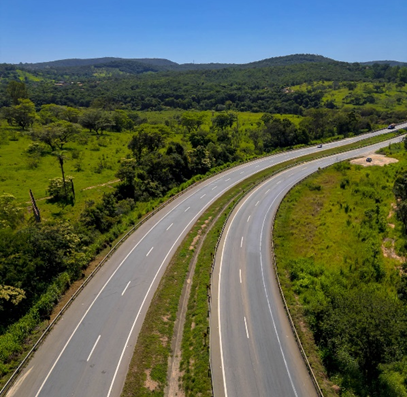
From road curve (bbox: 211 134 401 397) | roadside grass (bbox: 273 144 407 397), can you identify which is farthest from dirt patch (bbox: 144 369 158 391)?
roadside grass (bbox: 273 144 407 397)

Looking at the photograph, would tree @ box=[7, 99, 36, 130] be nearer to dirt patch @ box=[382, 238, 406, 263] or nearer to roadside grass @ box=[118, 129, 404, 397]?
roadside grass @ box=[118, 129, 404, 397]

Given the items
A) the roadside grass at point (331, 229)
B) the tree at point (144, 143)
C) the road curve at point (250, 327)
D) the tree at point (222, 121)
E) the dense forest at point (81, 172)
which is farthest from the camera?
the tree at point (222, 121)

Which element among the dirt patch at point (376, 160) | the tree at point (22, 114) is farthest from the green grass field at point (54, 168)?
the dirt patch at point (376, 160)

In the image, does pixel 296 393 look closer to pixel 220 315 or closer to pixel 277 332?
pixel 277 332

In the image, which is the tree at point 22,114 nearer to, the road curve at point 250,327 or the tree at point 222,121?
the tree at point 222,121

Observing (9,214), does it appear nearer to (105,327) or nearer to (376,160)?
(105,327)

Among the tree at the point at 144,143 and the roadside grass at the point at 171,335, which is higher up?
the tree at the point at 144,143
